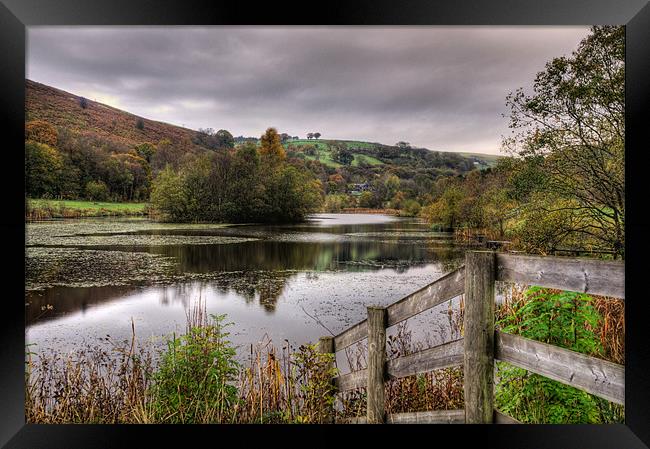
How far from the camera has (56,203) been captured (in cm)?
843

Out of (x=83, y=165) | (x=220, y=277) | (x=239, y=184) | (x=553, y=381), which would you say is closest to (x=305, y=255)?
(x=239, y=184)

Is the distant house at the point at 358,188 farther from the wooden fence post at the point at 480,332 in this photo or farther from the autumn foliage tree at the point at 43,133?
the wooden fence post at the point at 480,332

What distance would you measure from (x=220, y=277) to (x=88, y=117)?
14.9 ft

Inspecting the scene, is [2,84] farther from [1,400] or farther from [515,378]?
[515,378]

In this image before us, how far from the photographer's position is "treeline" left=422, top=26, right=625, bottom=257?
17.0 feet

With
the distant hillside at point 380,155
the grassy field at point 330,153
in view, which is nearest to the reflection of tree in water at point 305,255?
the distant hillside at point 380,155

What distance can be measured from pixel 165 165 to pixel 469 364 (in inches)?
366

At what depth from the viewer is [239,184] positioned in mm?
11656

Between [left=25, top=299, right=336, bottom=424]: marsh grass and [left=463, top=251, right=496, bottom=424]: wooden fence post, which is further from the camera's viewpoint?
[left=25, top=299, right=336, bottom=424]: marsh grass

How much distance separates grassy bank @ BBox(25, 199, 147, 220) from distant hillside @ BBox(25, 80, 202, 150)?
5.01 ft

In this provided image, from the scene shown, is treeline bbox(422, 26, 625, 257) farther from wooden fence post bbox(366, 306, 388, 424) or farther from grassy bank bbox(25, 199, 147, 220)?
grassy bank bbox(25, 199, 147, 220)

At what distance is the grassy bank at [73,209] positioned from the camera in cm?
828

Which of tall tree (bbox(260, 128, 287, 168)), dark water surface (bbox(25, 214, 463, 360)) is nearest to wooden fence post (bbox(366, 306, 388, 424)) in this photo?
dark water surface (bbox(25, 214, 463, 360))

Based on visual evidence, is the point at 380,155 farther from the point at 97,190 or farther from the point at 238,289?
the point at 97,190
